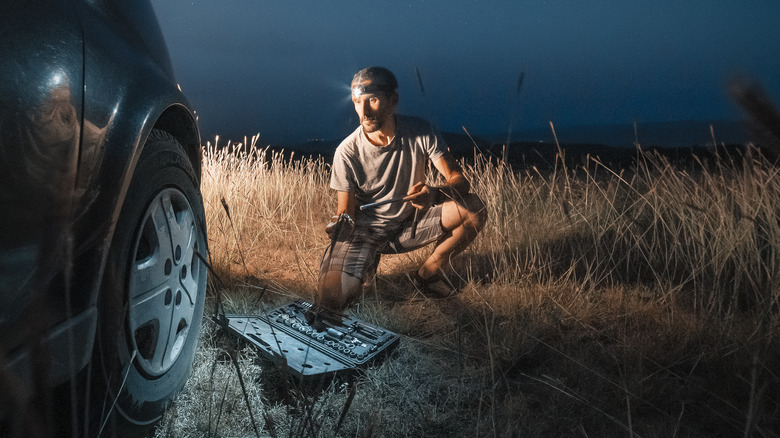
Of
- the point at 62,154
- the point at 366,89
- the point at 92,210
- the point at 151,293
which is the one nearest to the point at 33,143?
the point at 62,154

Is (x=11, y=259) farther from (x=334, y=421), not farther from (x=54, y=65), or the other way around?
(x=334, y=421)

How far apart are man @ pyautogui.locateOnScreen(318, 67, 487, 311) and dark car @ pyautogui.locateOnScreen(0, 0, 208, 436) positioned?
4.52 feet

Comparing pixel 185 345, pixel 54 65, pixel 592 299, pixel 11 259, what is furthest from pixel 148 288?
pixel 592 299

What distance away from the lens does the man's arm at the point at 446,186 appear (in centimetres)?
307

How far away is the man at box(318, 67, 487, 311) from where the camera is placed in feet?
10.0

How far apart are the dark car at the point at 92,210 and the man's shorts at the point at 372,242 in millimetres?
1466

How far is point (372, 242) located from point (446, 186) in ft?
1.98

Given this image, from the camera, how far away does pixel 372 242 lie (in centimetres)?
338

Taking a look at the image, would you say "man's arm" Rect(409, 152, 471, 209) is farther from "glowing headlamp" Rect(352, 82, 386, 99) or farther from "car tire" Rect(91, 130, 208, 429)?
"car tire" Rect(91, 130, 208, 429)

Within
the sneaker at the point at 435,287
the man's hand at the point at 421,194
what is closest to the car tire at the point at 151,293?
the man's hand at the point at 421,194

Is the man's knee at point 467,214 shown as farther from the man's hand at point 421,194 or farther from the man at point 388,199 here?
the man's hand at point 421,194

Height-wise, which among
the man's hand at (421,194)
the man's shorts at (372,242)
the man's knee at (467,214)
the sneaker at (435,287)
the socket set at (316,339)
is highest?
the man's hand at (421,194)

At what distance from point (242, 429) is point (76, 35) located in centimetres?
128

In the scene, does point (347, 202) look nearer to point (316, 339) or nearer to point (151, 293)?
point (316, 339)
